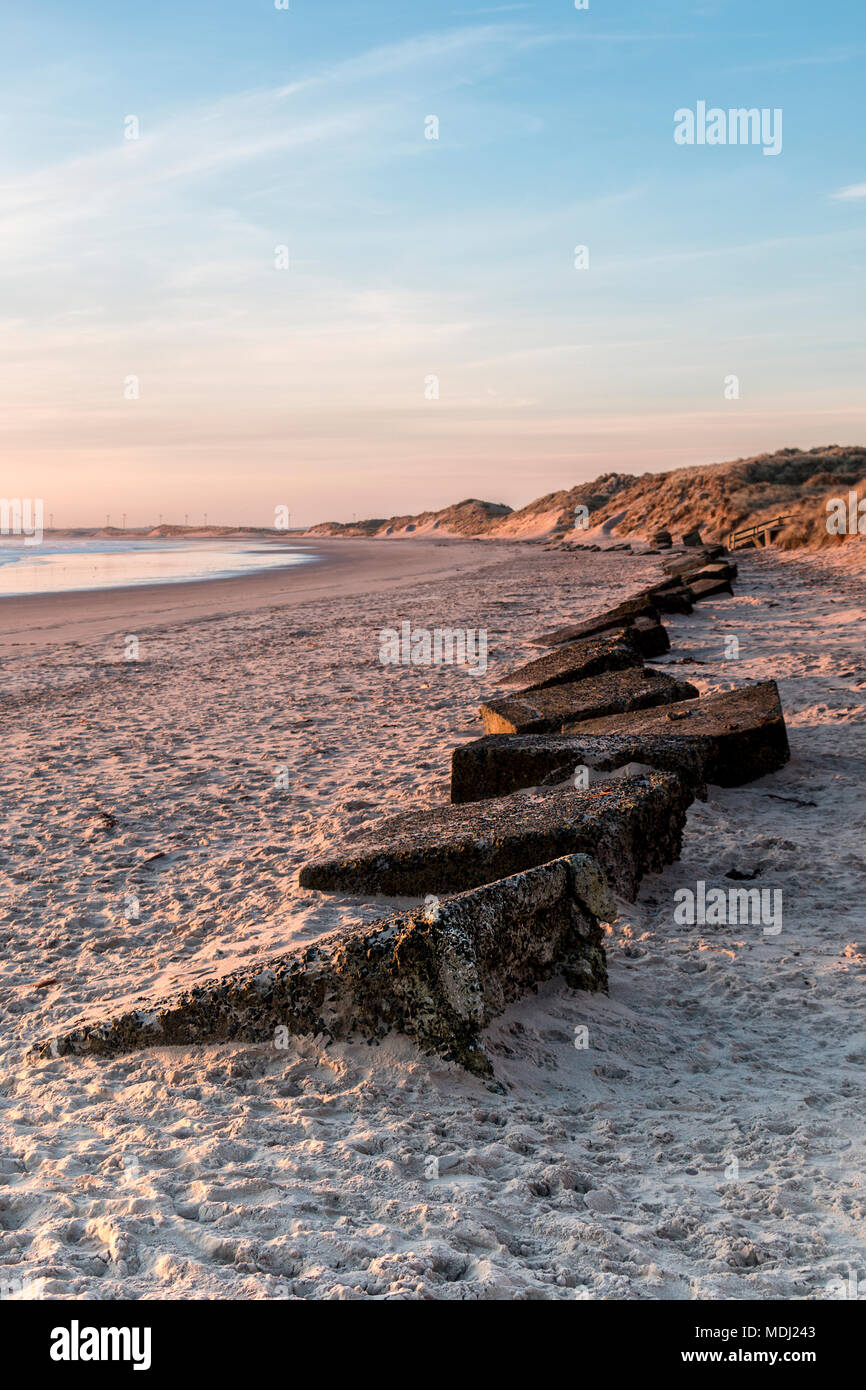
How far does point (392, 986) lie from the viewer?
319 centimetres

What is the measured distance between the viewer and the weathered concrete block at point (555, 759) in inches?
224

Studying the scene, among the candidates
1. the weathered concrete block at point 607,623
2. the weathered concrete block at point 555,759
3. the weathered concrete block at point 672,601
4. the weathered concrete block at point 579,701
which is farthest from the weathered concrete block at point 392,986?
the weathered concrete block at point 672,601

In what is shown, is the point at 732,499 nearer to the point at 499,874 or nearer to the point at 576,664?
the point at 576,664

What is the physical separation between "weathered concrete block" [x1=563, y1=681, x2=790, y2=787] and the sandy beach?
0.17 m

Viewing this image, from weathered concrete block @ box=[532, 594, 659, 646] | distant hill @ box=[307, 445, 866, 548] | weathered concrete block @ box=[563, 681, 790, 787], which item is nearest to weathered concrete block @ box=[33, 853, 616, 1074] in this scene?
weathered concrete block @ box=[563, 681, 790, 787]

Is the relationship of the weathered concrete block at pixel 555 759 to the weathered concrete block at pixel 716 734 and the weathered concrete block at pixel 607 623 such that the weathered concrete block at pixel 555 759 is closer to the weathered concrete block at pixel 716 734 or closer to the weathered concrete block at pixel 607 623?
the weathered concrete block at pixel 716 734

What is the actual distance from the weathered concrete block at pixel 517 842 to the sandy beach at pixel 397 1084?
161mm

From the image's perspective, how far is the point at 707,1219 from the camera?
7.91 ft

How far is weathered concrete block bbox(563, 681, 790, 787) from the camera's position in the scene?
5844mm

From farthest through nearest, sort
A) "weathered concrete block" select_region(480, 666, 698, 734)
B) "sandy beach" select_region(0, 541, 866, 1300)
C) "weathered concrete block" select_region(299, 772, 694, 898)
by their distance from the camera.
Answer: "weathered concrete block" select_region(480, 666, 698, 734) → "weathered concrete block" select_region(299, 772, 694, 898) → "sandy beach" select_region(0, 541, 866, 1300)

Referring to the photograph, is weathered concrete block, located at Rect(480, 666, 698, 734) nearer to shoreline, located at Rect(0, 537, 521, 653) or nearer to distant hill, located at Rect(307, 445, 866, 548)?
shoreline, located at Rect(0, 537, 521, 653)
